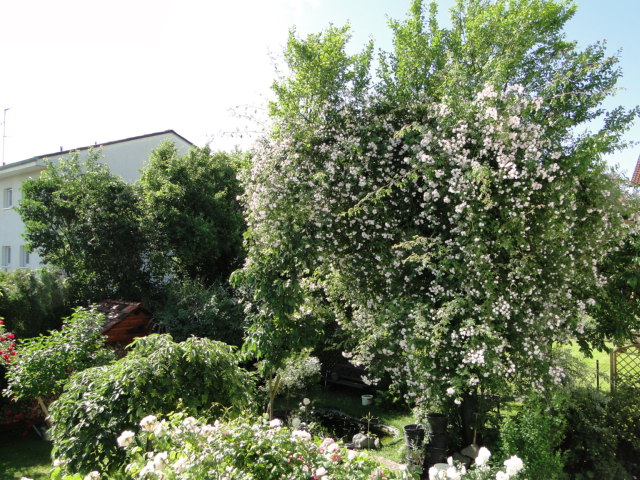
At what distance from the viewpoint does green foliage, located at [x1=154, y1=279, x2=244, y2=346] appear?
30.8 ft

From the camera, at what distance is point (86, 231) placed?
435 inches

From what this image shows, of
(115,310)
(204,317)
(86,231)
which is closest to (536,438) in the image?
(204,317)

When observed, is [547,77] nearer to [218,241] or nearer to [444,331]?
[444,331]

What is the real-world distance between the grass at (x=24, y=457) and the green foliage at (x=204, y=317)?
293 centimetres

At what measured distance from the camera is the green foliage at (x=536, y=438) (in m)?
4.46

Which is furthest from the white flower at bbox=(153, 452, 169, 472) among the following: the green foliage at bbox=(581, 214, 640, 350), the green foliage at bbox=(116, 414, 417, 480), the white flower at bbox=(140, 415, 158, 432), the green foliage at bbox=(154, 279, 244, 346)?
the green foliage at bbox=(154, 279, 244, 346)

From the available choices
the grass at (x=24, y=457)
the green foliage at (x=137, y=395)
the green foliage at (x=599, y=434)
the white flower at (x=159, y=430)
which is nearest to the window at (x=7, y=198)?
the grass at (x=24, y=457)

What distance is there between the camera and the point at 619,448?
5.31 m

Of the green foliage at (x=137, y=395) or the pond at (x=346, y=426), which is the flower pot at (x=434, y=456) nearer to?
the pond at (x=346, y=426)

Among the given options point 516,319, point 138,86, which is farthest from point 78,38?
point 516,319

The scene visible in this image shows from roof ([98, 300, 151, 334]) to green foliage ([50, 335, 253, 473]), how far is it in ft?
17.0

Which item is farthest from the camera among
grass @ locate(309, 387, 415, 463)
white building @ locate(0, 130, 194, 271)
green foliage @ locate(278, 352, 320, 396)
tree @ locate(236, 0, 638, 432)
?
white building @ locate(0, 130, 194, 271)

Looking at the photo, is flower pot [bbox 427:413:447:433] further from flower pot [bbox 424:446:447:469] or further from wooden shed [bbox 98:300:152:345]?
wooden shed [bbox 98:300:152:345]

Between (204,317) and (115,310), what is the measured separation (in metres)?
2.12
